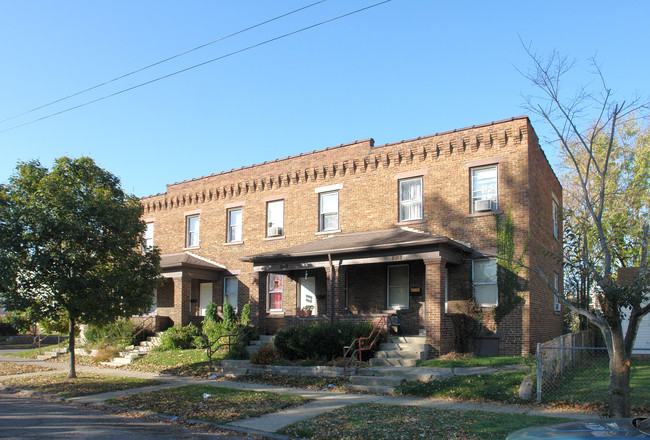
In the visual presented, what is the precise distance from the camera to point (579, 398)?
10.8 meters

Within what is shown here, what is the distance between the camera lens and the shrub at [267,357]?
1644cm

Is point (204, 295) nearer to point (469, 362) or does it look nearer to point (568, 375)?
point (469, 362)

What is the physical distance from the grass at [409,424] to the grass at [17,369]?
13.1m

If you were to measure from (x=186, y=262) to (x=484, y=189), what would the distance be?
12782 millimetres

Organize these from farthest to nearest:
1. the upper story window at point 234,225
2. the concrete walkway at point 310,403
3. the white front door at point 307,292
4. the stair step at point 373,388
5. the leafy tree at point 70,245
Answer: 1. the upper story window at point 234,225
2. the white front door at point 307,292
3. the leafy tree at point 70,245
4. the stair step at point 373,388
5. the concrete walkway at point 310,403

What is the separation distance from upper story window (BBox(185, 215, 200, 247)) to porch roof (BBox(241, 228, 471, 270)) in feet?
22.4

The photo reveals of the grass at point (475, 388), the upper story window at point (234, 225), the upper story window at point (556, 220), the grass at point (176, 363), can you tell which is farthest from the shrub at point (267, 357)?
the upper story window at point (556, 220)

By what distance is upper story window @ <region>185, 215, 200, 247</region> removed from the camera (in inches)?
1055

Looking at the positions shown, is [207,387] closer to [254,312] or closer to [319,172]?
[254,312]

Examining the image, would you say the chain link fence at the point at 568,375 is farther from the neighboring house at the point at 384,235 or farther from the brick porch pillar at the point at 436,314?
the brick porch pillar at the point at 436,314

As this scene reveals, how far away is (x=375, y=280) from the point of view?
20.1m

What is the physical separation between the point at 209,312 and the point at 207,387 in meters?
9.60

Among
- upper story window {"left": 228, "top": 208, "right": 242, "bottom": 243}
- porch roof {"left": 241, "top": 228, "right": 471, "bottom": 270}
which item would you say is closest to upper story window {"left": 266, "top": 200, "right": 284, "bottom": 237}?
upper story window {"left": 228, "top": 208, "right": 242, "bottom": 243}

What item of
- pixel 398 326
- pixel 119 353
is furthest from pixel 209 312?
→ pixel 398 326
